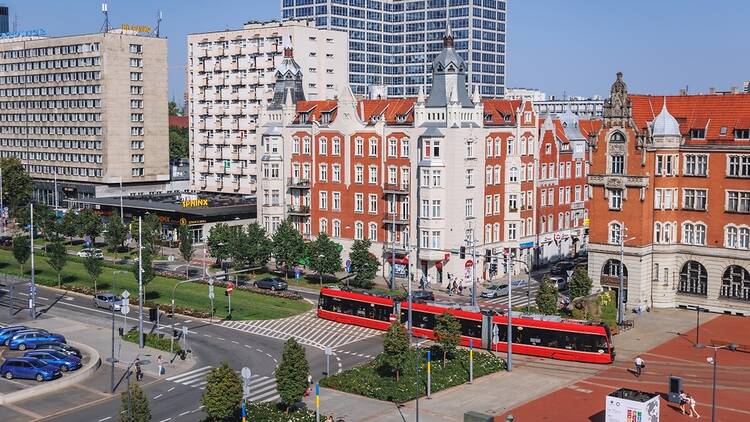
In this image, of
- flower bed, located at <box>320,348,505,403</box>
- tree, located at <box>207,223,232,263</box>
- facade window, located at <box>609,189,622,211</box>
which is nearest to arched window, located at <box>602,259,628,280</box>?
facade window, located at <box>609,189,622,211</box>

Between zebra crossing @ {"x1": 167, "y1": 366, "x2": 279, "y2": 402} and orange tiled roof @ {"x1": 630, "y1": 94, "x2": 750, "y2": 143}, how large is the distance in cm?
4754

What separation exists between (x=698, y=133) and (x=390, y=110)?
35.4 meters

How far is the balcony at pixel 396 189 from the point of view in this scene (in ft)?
333

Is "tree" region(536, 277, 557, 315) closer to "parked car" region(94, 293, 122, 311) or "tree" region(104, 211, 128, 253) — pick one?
"parked car" region(94, 293, 122, 311)

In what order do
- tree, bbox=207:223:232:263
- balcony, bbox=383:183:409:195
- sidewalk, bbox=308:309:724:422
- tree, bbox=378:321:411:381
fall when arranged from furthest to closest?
tree, bbox=207:223:232:263 < balcony, bbox=383:183:409:195 < tree, bbox=378:321:411:381 < sidewalk, bbox=308:309:724:422

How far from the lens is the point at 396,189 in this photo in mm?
102188

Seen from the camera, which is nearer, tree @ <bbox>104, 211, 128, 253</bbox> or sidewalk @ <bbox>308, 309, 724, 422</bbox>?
sidewalk @ <bbox>308, 309, 724, 422</bbox>

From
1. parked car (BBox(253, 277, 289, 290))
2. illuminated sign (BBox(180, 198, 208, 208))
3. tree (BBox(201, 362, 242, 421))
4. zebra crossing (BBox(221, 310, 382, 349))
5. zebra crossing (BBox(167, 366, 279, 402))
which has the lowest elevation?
zebra crossing (BBox(167, 366, 279, 402))

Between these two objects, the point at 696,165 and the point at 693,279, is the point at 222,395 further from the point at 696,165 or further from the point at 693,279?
the point at 696,165

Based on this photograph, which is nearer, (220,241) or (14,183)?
(220,241)

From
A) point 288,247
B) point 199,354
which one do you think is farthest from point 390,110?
point 199,354

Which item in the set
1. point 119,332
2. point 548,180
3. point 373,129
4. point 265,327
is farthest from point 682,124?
point 119,332

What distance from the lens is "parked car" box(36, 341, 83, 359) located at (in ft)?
219

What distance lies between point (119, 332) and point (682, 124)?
55888 mm
